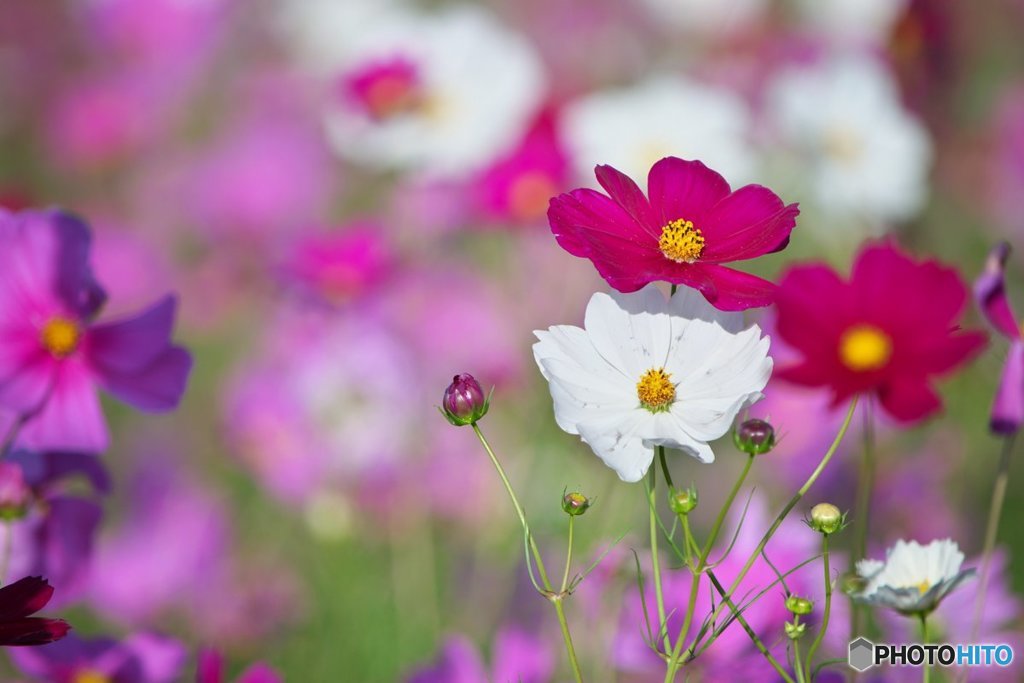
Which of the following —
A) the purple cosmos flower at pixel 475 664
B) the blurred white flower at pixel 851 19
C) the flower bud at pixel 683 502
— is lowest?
the purple cosmos flower at pixel 475 664

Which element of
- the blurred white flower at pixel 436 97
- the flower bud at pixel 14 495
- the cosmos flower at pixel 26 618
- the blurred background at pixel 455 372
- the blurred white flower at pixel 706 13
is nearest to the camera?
the cosmos flower at pixel 26 618

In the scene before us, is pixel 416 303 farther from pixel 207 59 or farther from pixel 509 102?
pixel 207 59

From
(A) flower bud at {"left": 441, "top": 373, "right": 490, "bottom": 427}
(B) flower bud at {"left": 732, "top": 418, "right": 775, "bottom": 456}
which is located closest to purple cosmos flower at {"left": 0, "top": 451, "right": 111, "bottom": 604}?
(A) flower bud at {"left": 441, "top": 373, "right": 490, "bottom": 427}

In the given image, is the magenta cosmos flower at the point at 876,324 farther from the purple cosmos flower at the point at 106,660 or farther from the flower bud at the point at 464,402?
the purple cosmos flower at the point at 106,660

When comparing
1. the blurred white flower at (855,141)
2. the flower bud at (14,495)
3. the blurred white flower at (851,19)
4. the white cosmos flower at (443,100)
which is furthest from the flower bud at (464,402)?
the blurred white flower at (851,19)

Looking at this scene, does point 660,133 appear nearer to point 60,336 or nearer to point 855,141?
point 855,141

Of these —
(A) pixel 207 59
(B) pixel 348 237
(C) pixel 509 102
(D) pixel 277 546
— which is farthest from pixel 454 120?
(A) pixel 207 59

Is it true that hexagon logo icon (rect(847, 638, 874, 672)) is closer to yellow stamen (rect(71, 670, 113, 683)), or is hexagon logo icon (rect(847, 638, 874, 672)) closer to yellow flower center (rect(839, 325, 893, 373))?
yellow flower center (rect(839, 325, 893, 373))
